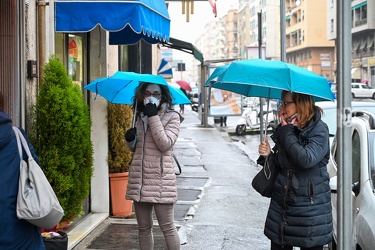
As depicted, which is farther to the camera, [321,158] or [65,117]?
[65,117]

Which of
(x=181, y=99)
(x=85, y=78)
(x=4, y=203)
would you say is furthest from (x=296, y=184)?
(x=85, y=78)

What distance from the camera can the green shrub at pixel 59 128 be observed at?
6242 millimetres

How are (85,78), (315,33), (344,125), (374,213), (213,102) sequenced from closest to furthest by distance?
(344,125) < (374,213) < (85,78) < (213,102) < (315,33)

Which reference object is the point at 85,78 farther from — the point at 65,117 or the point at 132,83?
the point at 65,117

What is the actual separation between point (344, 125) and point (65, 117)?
3.31m

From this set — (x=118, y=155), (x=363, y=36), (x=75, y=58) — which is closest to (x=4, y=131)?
(x=75, y=58)

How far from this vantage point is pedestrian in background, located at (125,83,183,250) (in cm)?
580

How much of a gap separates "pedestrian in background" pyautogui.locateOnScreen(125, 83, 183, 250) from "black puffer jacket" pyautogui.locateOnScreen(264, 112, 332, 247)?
1.38m

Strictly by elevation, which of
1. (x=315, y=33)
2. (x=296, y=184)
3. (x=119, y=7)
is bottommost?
(x=296, y=184)

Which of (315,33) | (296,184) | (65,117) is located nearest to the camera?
(296,184)

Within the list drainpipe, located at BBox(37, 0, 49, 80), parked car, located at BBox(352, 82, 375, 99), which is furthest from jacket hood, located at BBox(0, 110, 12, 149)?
parked car, located at BBox(352, 82, 375, 99)

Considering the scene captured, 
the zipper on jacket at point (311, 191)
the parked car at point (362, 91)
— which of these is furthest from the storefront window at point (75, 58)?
the parked car at point (362, 91)

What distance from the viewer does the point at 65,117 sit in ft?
20.7

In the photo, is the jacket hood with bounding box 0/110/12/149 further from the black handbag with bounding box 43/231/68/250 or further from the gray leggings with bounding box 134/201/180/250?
the gray leggings with bounding box 134/201/180/250
